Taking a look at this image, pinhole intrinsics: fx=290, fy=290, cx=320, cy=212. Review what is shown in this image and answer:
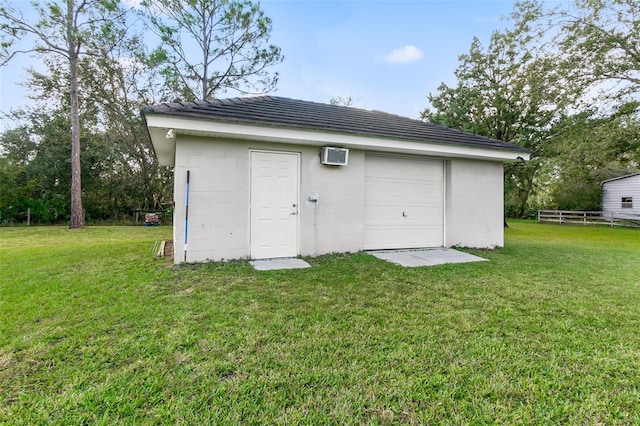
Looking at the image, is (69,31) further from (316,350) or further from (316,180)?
(316,350)

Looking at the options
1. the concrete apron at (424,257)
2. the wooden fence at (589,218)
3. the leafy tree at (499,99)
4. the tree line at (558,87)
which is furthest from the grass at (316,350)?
the wooden fence at (589,218)

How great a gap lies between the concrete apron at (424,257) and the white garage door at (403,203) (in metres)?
0.34

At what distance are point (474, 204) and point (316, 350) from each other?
6.17 meters

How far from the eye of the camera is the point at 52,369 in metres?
1.93

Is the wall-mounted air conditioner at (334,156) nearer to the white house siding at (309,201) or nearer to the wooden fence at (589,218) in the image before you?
the white house siding at (309,201)

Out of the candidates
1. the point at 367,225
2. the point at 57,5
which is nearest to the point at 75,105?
the point at 57,5

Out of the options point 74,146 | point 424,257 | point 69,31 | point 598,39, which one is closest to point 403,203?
point 424,257

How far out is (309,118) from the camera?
5707 mm

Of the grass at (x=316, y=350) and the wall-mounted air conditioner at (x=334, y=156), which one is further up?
the wall-mounted air conditioner at (x=334, y=156)

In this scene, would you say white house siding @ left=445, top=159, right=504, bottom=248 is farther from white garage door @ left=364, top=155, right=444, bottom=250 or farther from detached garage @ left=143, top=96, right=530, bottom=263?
white garage door @ left=364, top=155, right=444, bottom=250

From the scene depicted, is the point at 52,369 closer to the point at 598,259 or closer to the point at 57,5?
the point at 598,259

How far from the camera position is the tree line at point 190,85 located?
11.7 metres

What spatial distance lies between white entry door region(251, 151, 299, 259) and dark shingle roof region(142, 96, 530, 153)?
65 cm

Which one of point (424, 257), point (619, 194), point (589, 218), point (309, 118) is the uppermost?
point (309, 118)
